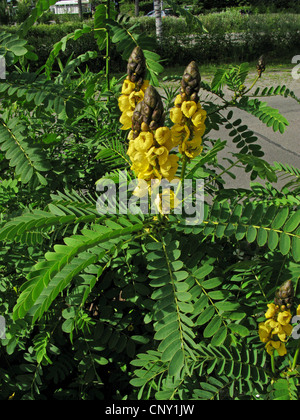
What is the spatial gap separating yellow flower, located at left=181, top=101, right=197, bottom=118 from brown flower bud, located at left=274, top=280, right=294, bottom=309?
0.62m

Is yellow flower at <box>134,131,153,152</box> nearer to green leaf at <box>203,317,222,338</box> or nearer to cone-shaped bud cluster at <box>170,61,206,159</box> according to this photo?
cone-shaped bud cluster at <box>170,61,206,159</box>

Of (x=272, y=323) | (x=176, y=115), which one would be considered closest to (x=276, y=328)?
(x=272, y=323)

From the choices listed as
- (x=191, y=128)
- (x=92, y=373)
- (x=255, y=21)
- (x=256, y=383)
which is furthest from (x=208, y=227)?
(x=255, y=21)

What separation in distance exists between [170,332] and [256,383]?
494mm

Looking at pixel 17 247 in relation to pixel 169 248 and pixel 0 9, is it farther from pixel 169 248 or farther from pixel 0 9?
pixel 0 9

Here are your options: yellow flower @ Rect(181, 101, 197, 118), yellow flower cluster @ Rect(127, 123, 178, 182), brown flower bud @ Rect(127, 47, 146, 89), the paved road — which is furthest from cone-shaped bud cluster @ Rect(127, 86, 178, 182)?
the paved road

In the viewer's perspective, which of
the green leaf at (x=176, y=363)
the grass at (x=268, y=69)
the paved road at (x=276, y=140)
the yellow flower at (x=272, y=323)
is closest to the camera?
the green leaf at (x=176, y=363)

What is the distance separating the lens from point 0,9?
60.7ft

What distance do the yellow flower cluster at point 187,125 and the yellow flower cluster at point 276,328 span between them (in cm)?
60

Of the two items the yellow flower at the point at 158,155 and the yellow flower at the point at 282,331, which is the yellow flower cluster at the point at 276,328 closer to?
the yellow flower at the point at 282,331

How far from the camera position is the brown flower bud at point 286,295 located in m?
1.30

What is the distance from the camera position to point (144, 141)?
1241 millimetres

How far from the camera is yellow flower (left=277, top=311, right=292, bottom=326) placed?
1.34m

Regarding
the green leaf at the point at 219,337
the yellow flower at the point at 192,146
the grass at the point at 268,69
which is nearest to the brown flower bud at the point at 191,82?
the yellow flower at the point at 192,146
